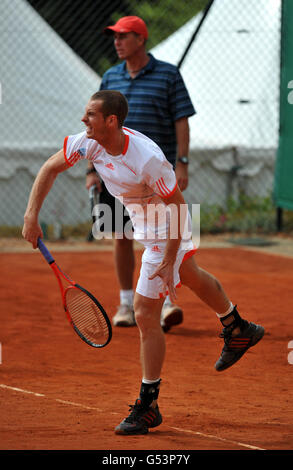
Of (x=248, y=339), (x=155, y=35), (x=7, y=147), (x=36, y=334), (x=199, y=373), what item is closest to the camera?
(x=248, y=339)

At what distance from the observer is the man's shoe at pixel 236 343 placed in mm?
4262

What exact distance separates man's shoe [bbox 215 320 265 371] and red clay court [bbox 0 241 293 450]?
0.61ft

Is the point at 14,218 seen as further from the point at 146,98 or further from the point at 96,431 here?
the point at 96,431

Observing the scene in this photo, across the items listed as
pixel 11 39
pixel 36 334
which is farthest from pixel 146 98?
pixel 11 39

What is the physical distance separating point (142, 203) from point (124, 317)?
212 cm

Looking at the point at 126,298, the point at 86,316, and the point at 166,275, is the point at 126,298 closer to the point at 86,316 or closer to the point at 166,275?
the point at 86,316

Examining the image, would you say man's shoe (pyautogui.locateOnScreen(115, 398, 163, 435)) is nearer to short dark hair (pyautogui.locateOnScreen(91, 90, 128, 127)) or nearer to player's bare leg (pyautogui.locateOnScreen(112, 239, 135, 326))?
short dark hair (pyautogui.locateOnScreen(91, 90, 128, 127))

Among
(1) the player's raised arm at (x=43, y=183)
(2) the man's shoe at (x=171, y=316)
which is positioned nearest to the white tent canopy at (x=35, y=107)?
(2) the man's shoe at (x=171, y=316)

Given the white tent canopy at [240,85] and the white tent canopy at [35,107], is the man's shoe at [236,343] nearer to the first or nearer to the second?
the white tent canopy at [35,107]

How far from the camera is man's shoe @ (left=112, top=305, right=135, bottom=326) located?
5.87m

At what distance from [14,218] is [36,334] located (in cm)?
503

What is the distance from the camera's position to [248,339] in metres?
4.36

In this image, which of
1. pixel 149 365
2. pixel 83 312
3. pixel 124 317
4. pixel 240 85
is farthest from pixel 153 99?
pixel 240 85

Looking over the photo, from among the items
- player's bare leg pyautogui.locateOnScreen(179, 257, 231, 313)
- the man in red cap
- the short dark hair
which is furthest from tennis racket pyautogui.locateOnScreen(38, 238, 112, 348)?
the man in red cap
